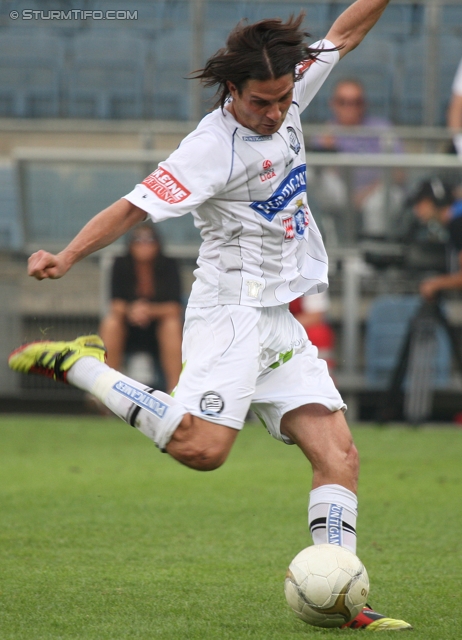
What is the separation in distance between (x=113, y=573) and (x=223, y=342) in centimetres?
140

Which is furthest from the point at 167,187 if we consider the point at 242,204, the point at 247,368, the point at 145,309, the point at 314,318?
the point at 145,309

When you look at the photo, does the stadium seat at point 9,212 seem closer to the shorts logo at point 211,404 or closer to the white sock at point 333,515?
the shorts logo at point 211,404

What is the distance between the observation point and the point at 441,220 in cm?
1176

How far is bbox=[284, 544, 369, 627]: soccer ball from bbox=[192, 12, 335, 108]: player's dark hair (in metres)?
1.89

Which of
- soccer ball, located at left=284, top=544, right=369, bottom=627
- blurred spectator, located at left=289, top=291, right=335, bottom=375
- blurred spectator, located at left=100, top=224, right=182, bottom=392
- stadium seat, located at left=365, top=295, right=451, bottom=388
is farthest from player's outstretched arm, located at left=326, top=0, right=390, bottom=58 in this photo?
stadium seat, located at left=365, top=295, right=451, bottom=388

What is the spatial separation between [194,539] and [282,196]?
7.60ft

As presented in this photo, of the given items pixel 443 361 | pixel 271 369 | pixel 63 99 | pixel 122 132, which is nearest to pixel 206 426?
pixel 271 369

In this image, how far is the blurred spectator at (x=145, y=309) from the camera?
11758mm

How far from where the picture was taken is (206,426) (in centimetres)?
405

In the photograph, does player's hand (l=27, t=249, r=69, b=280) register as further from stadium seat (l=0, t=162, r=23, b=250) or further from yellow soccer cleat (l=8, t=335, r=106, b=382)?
stadium seat (l=0, t=162, r=23, b=250)

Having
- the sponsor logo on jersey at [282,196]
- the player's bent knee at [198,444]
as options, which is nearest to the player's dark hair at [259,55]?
the sponsor logo on jersey at [282,196]

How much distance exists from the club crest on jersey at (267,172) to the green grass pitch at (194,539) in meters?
1.78

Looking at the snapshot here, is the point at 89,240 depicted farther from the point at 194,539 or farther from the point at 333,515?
the point at 194,539

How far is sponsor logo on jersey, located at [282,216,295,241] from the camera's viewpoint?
4340mm
